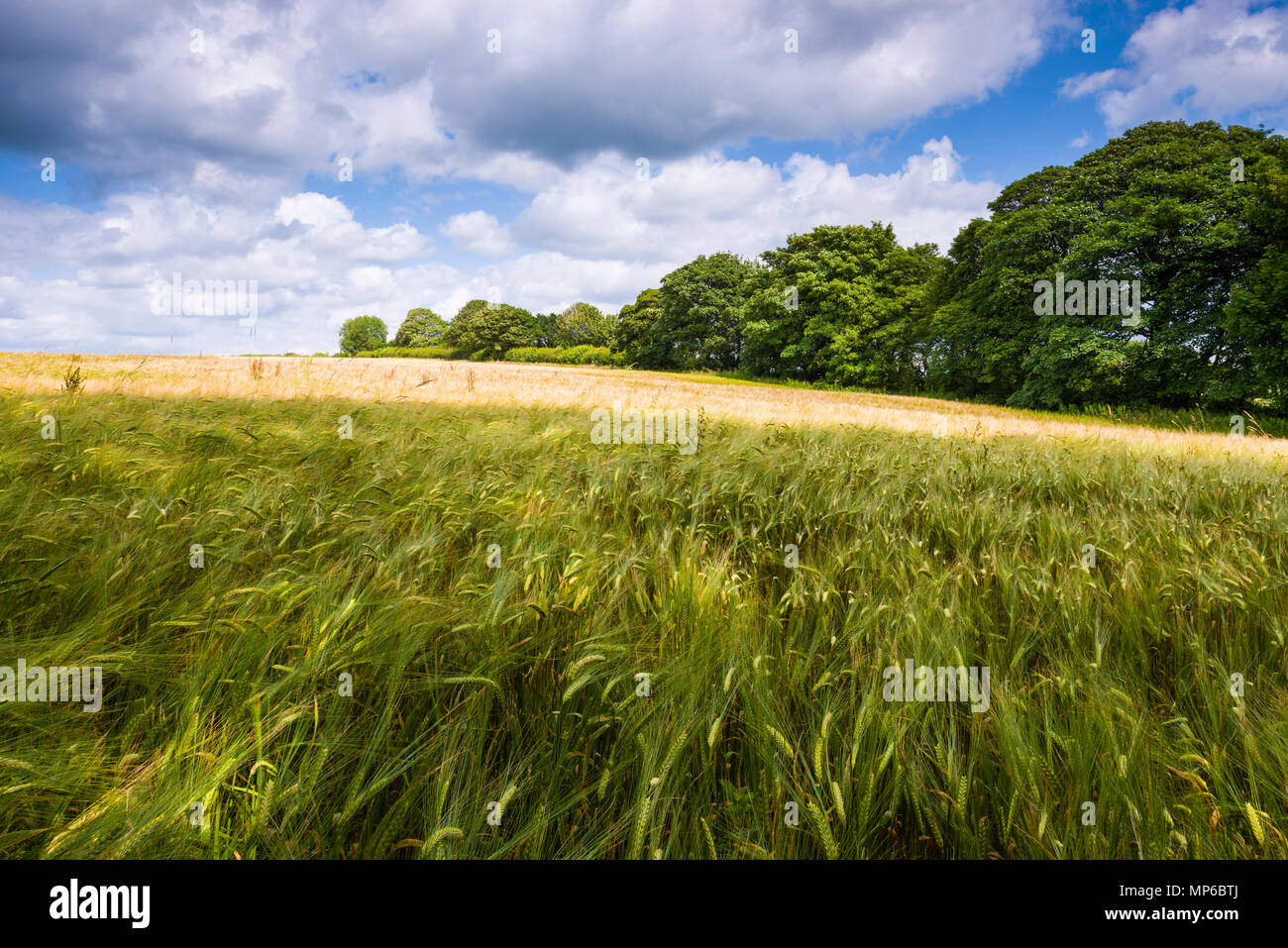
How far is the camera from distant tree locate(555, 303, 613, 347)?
8969cm

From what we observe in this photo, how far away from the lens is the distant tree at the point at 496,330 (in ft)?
287

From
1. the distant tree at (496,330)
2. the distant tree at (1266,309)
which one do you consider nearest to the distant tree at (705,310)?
the distant tree at (496,330)

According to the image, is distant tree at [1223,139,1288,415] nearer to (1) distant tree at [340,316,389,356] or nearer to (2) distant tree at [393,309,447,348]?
(2) distant tree at [393,309,447,348]

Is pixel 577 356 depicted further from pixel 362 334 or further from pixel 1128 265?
pixel 362 334

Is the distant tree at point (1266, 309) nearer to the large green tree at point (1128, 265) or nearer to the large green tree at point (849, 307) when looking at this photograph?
the large green tree at point (1128, 265)

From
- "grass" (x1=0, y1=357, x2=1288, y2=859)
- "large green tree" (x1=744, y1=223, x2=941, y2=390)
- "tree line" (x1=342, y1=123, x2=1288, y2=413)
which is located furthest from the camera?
"large green tree" (x1=744, y1=223, x2=941, y2=390)

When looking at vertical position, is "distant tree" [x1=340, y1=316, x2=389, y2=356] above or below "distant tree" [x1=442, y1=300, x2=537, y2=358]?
above

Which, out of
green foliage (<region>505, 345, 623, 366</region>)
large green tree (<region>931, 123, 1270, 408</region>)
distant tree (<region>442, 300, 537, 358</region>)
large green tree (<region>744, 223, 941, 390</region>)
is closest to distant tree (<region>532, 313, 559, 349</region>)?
distant tree (<region>442, 300, 537, 358</region>)

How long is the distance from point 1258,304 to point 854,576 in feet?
104

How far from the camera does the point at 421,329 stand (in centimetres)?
11819

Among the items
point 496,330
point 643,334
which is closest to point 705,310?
point 643,334

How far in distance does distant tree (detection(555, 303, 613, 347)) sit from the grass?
88.8 metres

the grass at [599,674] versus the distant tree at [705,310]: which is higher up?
the distant tree at [705,310]

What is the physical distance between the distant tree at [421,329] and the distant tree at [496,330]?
30.2m
